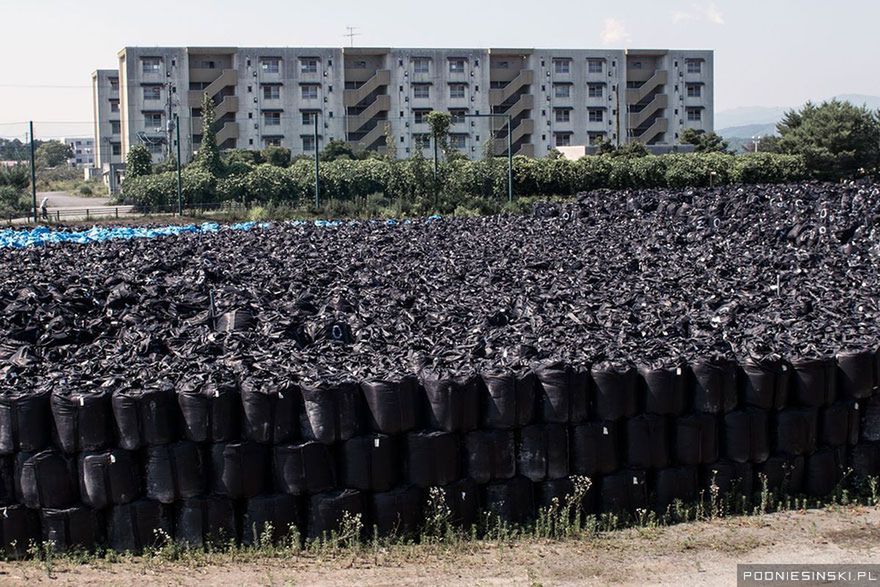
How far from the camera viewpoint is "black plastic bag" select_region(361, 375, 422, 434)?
10.3 metres

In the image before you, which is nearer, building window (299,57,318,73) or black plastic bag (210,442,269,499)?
black plastic bag (210,442,269,499)

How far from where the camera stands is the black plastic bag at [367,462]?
10242mm

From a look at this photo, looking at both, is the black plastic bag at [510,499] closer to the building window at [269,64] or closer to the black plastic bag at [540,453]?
the black plastic bag at [540,453]

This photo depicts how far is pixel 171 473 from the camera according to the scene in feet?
33.1

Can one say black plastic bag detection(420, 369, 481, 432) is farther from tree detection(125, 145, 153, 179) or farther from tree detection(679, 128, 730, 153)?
tree detection(679, 128, 730, 153)

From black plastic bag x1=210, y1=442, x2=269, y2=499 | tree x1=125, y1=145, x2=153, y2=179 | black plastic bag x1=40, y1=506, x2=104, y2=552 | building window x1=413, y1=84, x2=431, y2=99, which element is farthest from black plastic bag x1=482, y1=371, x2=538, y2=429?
building window x1=413, y1=84, x2=431, y2=99

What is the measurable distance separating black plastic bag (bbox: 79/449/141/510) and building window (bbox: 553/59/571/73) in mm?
84838

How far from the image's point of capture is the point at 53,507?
32.9 feet

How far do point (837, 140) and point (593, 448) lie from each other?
2486 inches

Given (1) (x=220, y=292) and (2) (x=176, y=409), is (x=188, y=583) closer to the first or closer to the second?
(2) (x=176, y=409)

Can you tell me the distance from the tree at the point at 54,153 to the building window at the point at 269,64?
2123 inches

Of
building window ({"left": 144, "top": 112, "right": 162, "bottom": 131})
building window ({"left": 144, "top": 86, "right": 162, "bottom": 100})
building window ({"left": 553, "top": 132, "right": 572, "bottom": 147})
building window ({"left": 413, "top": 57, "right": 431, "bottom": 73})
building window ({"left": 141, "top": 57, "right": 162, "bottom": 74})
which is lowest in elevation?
building window ({"left": 553, "top": 132, "right": 572, "bottom": 147})

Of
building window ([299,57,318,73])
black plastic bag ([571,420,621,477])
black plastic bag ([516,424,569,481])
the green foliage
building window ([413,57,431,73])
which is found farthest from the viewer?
building window ([413,57,431,73])

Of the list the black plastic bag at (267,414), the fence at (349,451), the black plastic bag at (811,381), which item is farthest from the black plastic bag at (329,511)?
the black plastic bag at (811,381)
